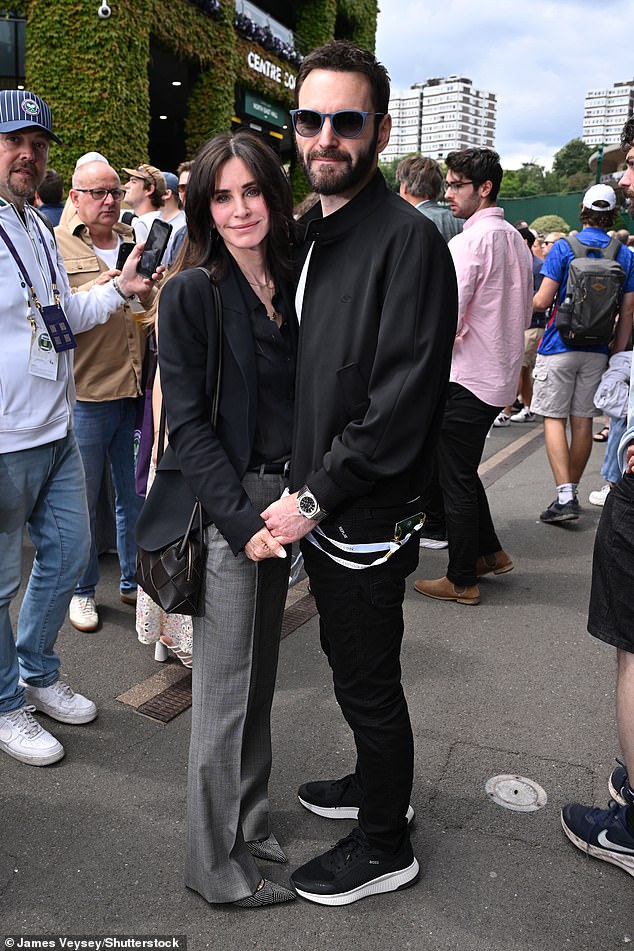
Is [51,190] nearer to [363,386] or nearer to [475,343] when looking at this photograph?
[475,343]

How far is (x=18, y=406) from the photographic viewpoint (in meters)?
2.81

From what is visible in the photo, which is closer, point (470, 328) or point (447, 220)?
point (470, 328)

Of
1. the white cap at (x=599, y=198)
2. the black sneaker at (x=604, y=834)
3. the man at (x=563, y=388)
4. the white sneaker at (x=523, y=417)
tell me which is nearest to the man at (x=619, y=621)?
the black sneaker at (x=604, y=834)

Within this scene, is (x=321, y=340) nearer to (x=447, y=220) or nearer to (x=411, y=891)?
(x=411, y=891)

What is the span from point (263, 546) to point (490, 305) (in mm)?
2832

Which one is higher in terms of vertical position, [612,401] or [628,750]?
[612,401]

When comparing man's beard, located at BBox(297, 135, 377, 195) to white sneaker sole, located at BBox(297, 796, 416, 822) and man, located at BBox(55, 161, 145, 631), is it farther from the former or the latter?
man, located at BBox(55, 161, 145, 631)

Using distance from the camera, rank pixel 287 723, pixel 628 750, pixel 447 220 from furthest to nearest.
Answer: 1. pixel 447 220
2. pixel 287 723
3. pixel 628 750

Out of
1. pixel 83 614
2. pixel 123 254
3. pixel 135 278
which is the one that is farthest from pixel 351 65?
pixel 83 614

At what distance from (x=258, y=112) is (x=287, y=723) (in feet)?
65.0

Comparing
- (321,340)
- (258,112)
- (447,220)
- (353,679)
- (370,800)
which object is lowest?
(370,800)

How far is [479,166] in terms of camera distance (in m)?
4.48

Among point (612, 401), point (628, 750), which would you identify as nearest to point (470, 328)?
point (612, 401)

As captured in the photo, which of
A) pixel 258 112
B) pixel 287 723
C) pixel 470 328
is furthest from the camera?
pixel 258 112
